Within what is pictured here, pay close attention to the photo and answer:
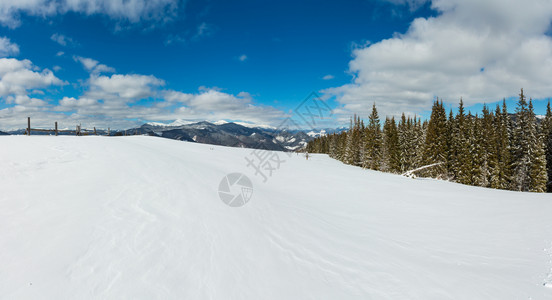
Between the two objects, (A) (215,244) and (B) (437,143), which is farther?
(B) (437,143)

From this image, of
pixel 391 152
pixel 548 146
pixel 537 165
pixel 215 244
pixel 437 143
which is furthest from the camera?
pixel 391 152

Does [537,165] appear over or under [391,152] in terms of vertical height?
under

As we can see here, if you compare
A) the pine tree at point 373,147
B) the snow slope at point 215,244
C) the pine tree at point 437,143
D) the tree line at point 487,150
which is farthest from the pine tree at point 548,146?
Result: the snow slope at point 215,244

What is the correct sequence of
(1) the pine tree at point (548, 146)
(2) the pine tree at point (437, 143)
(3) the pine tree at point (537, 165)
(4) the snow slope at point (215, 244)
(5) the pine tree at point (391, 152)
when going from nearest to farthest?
(4) the snow slope at point (215, 244) < (3) the pine tree at point (537, 165) < (2) the pine tree at point (437, 143) < (1) the pine tree at point (548, 146) < (5) the pine tree at point (391, 152)

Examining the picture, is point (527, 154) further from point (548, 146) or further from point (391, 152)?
point (391, 152)

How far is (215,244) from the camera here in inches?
199

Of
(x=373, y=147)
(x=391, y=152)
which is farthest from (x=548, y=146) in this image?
(x=373, y=147)

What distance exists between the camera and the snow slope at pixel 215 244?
3.64 meters

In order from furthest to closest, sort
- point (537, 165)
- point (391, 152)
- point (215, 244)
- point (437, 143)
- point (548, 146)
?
point (391, 152)
point (548, 146)
point (437, 143)
point (537, 165)
point (215, 244)

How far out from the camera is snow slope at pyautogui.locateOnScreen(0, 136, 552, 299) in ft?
11.9

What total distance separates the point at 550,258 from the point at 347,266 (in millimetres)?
4548

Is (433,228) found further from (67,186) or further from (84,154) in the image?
(84,154)

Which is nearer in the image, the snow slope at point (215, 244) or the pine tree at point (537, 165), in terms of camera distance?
the snow slope at point (215, 244)

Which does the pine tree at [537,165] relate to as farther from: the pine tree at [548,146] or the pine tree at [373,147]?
the pine tree at [373,147]
